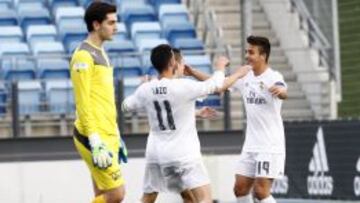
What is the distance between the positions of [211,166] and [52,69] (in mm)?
2746

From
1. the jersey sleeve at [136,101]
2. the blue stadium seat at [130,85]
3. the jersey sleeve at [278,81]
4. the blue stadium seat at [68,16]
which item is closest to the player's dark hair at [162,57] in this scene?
the jersey sleeve at [136,101]

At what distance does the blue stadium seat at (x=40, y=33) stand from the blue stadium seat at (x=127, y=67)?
1658 millimetres

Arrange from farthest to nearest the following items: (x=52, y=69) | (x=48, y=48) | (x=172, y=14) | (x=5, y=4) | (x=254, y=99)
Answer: (x=172, y=14) < (x=5, y=4) < (x=48, y=48) < (x=52, y=69) < (x=254, y=99)

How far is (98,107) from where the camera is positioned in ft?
36.9

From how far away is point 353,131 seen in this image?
1772 centimetres

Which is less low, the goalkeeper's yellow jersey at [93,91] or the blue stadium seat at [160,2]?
the blue stadium seat at [160,2]

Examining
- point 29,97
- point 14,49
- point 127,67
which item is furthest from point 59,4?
point 29,97

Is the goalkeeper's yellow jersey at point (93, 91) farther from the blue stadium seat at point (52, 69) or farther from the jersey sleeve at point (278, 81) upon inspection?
the blue stadium seat at point (52, 69)

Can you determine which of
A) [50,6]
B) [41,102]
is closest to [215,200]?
[41,102]

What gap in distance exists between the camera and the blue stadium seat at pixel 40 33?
21.4 metres

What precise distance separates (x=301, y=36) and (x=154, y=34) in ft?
7.95

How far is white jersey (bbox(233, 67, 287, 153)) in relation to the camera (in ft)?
47.4

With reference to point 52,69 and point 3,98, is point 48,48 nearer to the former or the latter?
point 52,69

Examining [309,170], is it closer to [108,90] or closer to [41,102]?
[41,102]
